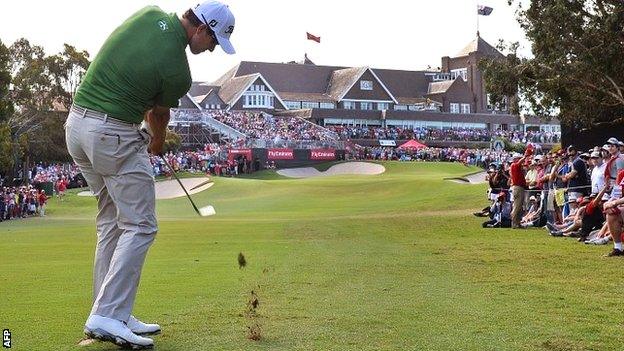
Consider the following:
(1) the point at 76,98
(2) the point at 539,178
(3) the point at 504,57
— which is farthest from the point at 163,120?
(3) the point at 504,57

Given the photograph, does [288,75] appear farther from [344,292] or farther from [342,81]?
[344,292]

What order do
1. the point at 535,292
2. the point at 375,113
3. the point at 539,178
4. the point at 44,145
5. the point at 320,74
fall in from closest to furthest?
the point at 535,292 < the point at 539,178 < the point at 44,145 < the point at 375,113 < the point at 320,74

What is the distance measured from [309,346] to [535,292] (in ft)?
14.9

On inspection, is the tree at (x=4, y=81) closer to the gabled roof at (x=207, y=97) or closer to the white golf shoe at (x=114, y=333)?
the white golf shoe at (x=114, y=333)

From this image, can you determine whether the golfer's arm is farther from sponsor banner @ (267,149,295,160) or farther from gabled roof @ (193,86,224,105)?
gabled roof @ (193,86,224,105)

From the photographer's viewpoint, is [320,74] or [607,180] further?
[320,74]

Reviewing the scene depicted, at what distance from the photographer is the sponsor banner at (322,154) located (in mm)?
84250

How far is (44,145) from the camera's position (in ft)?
275

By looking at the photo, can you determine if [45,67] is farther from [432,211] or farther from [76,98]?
[76,98]

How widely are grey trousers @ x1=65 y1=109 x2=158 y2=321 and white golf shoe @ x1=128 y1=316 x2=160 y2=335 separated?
0.16 m

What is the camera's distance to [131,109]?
679 cm

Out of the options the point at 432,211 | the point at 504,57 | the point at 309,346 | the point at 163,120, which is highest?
the point at 504,57

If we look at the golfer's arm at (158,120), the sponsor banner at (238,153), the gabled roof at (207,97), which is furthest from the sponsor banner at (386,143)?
the golfer's arm at (158,120)

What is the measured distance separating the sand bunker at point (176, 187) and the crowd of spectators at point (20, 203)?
490 inches
